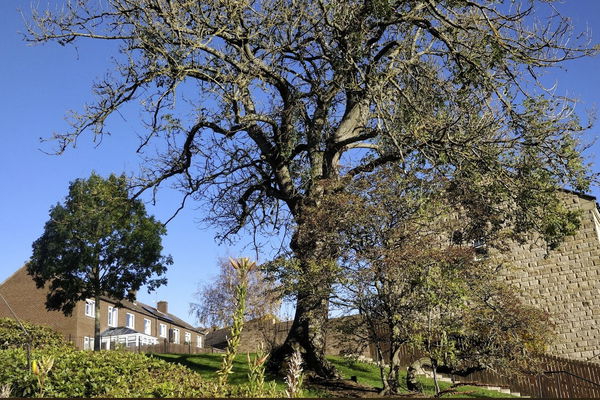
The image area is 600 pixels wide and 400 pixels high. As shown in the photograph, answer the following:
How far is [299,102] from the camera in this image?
18.6m

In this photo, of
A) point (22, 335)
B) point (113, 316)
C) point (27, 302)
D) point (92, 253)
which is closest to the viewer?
point (22, 335)

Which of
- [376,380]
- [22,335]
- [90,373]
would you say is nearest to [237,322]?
[90,373]

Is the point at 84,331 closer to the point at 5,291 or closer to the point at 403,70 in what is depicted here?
the point at 5,291

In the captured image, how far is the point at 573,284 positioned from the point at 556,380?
5382 mm

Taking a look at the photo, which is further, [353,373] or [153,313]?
[153,313]

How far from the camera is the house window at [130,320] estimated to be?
57.2 meters

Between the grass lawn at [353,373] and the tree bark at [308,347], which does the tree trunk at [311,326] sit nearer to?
the tree bark at [308,347]

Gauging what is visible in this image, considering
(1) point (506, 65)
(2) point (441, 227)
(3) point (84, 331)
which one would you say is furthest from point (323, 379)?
(3) point (84, 331)

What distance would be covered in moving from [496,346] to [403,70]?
814cm

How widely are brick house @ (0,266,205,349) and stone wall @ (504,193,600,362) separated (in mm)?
26301

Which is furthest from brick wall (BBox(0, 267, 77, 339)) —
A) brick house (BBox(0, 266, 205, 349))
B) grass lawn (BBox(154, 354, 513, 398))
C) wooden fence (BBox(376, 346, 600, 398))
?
wooden fence (BBox(376, 346, 600, 398))

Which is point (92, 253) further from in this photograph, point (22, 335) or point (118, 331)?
point (118, 331)

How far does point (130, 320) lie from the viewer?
57688mm

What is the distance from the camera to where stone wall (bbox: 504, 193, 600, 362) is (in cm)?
2616
